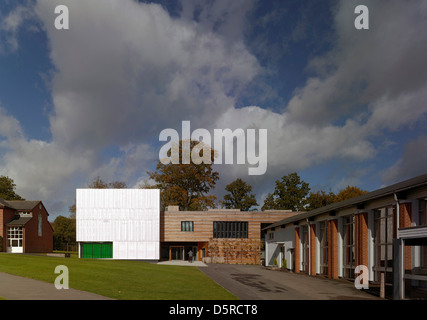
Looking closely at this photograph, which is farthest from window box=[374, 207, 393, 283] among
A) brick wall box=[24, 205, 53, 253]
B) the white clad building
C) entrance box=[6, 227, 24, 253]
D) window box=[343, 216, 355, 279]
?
brick wall box=[24, 205, 53, 253]

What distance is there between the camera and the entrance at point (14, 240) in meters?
60.4

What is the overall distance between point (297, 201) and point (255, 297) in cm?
7061

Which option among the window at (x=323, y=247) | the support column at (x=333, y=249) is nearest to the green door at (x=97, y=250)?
the window at (x=323, y=247)

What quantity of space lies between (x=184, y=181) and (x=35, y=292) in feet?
186

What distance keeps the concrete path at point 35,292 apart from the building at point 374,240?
1272 centimetres

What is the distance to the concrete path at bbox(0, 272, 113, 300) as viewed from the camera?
16.5 m

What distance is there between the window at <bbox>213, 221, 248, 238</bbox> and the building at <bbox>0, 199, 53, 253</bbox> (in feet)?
85.8

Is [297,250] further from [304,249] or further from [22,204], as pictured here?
[22,204]

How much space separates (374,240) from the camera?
25.6 m
